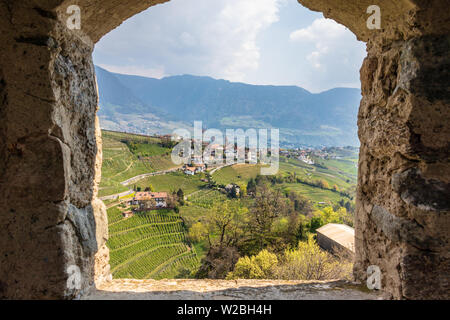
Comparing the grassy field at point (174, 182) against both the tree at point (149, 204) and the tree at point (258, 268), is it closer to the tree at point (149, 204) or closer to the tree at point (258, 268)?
the tree at point (149, 204)

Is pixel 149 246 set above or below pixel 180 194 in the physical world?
below

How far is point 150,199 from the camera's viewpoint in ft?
95.3

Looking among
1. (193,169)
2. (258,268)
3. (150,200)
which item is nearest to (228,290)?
(258,268)

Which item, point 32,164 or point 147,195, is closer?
point 32,164

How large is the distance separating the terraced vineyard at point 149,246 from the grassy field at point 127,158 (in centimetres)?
517

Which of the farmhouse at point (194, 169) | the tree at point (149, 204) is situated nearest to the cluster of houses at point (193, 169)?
the farmhouse at point (194, 169)

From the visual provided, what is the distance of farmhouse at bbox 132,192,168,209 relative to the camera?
2847 centimetres

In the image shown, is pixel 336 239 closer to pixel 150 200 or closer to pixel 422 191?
pixel 422 191

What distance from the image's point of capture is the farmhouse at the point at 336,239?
48.1 ft

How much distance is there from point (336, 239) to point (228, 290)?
1543 centimetres

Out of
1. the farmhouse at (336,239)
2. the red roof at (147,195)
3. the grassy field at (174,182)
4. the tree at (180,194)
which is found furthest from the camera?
the grassy field at (174,182)

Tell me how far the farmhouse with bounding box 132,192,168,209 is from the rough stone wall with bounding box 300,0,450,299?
28.8m
